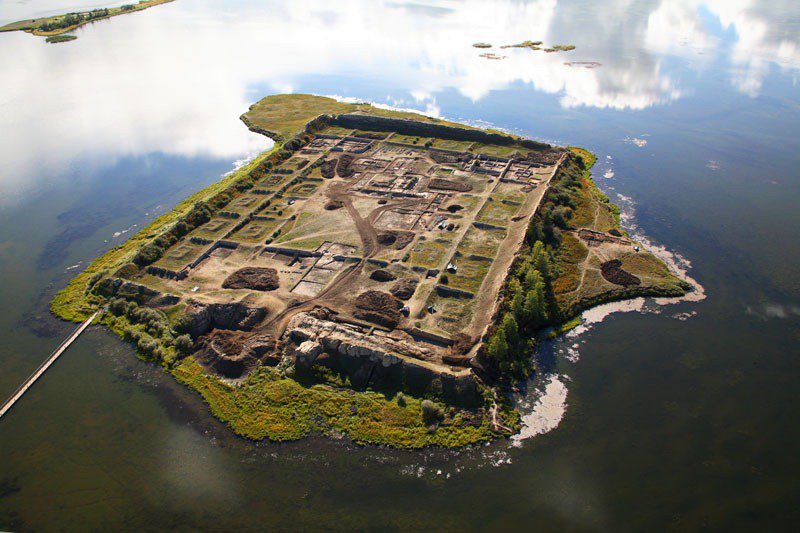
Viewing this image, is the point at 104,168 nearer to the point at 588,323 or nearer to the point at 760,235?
the point at 588,323

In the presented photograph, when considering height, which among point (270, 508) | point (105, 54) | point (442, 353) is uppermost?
point (105, 54)

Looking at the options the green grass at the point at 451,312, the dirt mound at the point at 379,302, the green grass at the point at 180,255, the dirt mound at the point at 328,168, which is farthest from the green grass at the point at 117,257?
the green grass at the point at 451,312

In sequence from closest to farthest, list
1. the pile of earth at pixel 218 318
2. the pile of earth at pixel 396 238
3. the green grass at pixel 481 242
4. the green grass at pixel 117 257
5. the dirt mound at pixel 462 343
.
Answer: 1. the dirt mound at pixel 462 343
2. the pile of earth at pixel 218 318
3. the green grass at pixel 117 257
4. the green grass at pixel 481 242
5. the pile of earth at pixel 396 238

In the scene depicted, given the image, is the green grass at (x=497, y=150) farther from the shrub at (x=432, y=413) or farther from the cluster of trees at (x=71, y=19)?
the cluster of trees at (x=71, y=19)

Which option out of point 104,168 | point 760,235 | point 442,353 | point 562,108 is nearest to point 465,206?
point 442,353

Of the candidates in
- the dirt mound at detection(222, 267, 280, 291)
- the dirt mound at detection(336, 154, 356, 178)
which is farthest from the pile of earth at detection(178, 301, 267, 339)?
the dirt mound at detection(336, 154, 356, 178)

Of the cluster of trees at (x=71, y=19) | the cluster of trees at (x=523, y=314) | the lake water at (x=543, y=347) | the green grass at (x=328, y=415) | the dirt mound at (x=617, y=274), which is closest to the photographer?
the lake water at (x=543, y=347)

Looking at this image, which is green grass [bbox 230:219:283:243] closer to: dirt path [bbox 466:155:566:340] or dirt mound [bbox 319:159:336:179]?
dirt mound [bbox 319:159:336:179]
